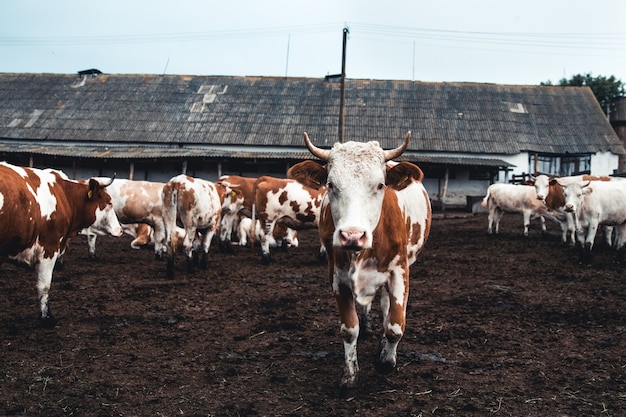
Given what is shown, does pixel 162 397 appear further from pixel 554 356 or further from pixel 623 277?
pixel 623 277

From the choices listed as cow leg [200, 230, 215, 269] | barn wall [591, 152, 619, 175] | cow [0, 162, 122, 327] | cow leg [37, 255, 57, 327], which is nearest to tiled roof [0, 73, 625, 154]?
barn wall [591, 152, 619, 175]

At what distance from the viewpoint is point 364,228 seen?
122 inches

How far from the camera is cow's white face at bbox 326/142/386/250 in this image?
3176 millimetres

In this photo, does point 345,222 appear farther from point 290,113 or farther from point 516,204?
point 290,113

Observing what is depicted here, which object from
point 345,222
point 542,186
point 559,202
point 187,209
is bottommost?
point 187,209

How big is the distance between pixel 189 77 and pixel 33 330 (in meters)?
28.3

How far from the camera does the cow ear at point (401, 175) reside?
3627 mm

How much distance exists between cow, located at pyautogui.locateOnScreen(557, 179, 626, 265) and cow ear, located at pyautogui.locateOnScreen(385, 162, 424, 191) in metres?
6.88

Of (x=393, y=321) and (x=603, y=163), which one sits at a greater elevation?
(x=603, y=163)

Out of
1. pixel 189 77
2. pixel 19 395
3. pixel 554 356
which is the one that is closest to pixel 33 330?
pixel 19 395

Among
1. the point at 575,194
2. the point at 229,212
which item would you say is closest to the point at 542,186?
the point at 575,194

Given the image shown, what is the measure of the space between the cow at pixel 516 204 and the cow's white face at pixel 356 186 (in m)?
11.3

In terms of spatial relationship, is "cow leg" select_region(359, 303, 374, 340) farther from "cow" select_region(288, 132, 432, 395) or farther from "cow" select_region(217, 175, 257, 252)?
"cow" select_region(217, 175, 257, 252)

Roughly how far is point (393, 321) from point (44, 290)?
11.8 ft
